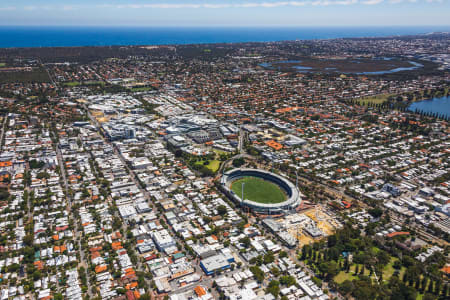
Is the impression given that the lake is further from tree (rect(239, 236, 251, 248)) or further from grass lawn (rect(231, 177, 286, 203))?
tree (rect(239, 236, 251, 248))

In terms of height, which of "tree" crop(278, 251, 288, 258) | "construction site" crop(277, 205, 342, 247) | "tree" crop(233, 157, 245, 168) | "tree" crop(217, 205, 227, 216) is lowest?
"construction site" crop(277, 205, 342, 247)

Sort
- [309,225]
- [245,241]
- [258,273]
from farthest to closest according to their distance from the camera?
[309,225] < [245,241] < [258,273]

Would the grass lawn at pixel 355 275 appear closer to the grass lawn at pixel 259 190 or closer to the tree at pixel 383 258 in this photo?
the tree at pixel 383 258

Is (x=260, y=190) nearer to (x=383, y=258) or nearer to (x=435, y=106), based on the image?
(x=383, y=258)

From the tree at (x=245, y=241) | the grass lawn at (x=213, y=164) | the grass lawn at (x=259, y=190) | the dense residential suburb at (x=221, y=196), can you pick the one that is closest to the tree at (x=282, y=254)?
the dense residential suburb at (x=221, y=196)

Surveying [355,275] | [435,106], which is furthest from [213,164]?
[435,106]

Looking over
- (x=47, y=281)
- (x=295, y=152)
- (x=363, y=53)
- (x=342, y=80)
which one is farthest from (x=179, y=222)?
Answer: (x=363, y=53)

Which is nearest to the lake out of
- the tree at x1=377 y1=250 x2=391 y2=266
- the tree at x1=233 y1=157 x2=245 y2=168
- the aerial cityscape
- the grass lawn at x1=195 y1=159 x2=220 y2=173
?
the aerial cityscape

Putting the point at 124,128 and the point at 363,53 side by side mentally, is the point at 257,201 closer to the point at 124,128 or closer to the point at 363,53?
the point at 124,128
